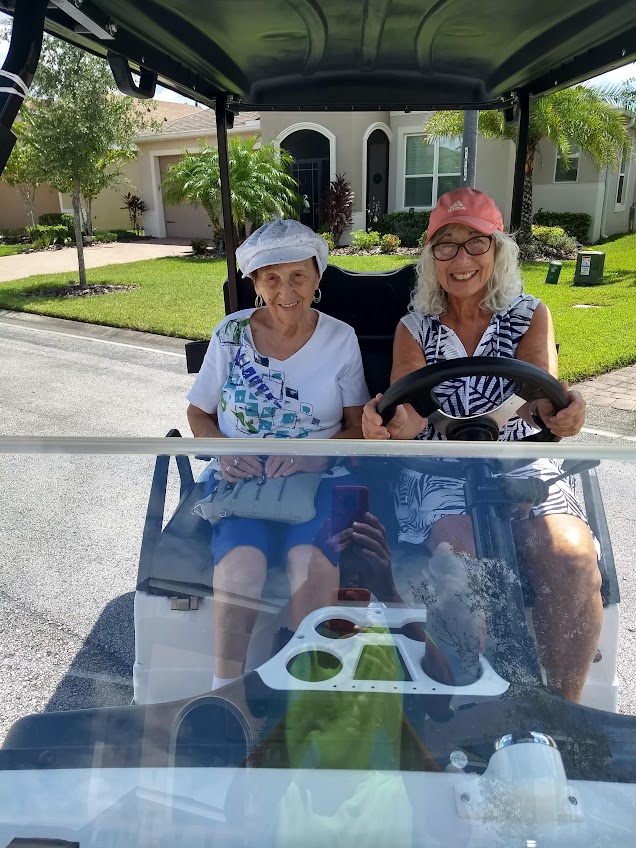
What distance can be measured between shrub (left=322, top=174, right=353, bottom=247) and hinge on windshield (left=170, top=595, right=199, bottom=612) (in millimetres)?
14044

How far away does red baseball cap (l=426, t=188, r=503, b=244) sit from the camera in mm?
2115

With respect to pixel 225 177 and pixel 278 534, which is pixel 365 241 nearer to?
pixel 225 177

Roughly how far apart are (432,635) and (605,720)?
28 centimetres

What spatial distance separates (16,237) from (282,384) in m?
21.6

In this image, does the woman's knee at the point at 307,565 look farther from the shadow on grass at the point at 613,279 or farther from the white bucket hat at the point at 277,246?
the shadow on grass at the point at 613,279

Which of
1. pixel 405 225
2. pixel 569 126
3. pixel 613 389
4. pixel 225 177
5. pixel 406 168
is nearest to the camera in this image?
pixel 225 177

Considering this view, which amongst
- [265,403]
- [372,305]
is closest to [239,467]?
[265,403]

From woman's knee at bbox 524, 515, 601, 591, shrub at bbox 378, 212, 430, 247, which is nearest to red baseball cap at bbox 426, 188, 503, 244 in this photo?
woman's knee at bbox 524, 515, 601, 591

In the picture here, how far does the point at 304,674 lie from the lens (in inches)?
45.2

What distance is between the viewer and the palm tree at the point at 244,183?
1297 cm

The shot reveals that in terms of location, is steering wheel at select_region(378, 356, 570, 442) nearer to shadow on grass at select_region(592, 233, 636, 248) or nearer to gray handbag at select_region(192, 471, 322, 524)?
gray handbag at select_region(192, 471, 322, 524)

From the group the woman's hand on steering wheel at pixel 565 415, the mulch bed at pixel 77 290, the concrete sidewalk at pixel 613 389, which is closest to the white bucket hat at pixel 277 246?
the woman's hand on steering wheel at pixel 565 415

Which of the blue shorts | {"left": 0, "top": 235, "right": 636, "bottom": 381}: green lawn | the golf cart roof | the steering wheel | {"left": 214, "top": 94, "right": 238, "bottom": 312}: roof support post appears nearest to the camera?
the blue shorts

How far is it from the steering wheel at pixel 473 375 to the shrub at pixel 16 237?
21340mm
